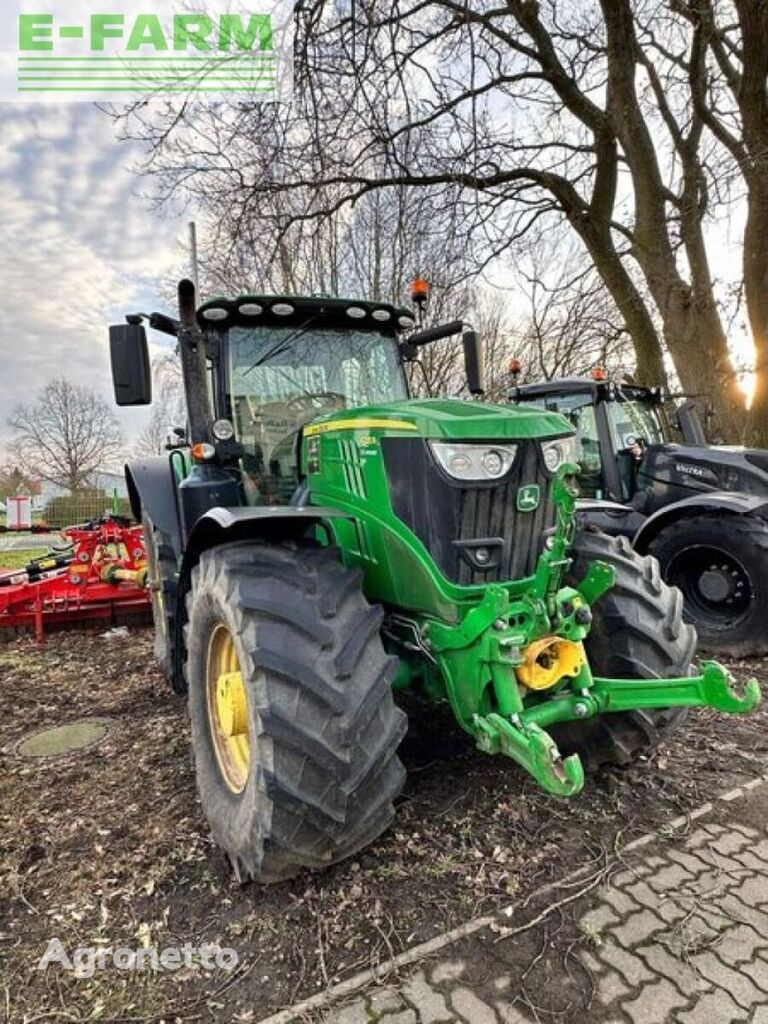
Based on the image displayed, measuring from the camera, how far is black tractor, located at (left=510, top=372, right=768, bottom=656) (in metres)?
5.08

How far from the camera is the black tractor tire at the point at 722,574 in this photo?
5012mm

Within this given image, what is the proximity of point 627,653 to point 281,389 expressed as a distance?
7.04 ft

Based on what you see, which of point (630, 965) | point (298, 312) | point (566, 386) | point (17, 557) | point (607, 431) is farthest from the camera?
point (17, 557)

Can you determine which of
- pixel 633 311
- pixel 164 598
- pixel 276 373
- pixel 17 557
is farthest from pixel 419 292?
pixel 17 557

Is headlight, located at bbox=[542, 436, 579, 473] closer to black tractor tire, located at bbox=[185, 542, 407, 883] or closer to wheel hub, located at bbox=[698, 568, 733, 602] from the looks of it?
black tractor tire, located at bbox=[185, 542, 407, 883]

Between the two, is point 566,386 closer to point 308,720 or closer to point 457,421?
point 457,421

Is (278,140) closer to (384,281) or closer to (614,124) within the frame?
(384,281)

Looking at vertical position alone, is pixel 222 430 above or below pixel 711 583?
above

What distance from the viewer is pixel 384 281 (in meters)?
11.5

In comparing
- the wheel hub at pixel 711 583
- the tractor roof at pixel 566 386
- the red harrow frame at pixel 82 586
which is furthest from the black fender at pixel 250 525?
the tractor roof at pixel 566 386

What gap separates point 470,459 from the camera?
242cm

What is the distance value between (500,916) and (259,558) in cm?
142

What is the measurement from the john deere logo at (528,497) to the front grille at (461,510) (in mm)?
15

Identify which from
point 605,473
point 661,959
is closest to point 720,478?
point 605,473
